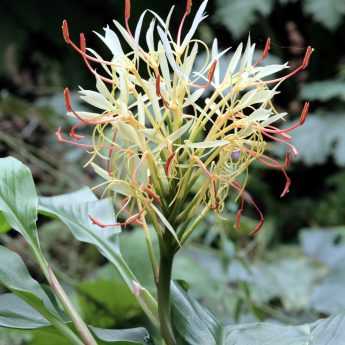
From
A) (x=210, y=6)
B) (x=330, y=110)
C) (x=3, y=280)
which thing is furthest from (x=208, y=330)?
(x=210, y=6)

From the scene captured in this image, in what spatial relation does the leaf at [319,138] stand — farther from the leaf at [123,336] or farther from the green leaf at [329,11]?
the leaf at [123,336]

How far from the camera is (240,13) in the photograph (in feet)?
5.40

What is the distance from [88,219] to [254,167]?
3.96 feet

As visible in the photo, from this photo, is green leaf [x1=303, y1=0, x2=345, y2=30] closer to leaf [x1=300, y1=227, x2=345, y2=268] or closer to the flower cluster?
leaf [x1=300, y1=227, x2=345, y2=268]

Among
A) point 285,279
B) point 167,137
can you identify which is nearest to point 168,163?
point 167,137

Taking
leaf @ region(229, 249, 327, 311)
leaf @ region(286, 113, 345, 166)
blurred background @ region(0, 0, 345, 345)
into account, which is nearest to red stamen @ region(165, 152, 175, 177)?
blurred background @ region(0, 0, 345, 345)

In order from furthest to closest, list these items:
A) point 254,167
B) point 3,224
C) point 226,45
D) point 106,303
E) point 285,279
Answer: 1. point 226,45
2. point 254,167
3. point 285,279
4. point 106,303
5. point 3,224

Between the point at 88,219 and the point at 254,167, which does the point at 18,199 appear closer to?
the point at 88,219

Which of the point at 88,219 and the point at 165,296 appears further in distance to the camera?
the point at 88,219

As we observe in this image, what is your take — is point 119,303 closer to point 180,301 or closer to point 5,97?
point 180,301

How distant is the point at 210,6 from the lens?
190 centimetres

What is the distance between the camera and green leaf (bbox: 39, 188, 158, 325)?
563mm

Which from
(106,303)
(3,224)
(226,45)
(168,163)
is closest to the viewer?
(168,163)

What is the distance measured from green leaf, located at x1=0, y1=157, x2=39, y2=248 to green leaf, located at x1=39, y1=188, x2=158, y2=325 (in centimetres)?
5
